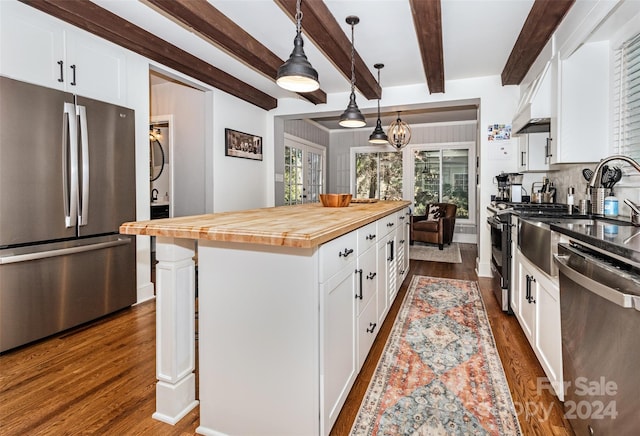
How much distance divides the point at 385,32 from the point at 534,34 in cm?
126

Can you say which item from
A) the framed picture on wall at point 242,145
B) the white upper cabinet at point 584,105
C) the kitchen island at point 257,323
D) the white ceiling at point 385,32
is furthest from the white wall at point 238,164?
the white upper cabinet at point 584,105

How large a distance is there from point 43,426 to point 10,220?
139 cm

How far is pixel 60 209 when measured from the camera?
2.53 metres

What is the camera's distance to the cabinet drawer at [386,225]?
7.88ft

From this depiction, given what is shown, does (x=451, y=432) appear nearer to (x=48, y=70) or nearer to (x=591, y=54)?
(x=591, y=54)

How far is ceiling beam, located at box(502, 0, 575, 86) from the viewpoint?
2566mm

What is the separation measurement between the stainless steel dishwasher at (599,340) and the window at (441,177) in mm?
6222

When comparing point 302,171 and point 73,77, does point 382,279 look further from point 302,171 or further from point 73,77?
point 302,171

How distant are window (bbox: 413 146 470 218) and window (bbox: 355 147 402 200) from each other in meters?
0.40

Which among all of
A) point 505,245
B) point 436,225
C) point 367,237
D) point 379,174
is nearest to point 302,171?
point 379,174

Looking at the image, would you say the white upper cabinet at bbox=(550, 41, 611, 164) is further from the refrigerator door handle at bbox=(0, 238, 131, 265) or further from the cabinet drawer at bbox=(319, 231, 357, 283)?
the refrigerator door handle at bbox=(0, 238, 131, 265)

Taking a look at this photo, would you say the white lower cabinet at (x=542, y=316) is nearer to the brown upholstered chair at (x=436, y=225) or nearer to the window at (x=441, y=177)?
the brown upholstered chair at (x=436, y=225)

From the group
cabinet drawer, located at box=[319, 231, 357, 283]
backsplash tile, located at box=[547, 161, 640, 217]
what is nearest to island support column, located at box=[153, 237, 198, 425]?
cabinet drawer, located at box=[319, 231, 357, 283]

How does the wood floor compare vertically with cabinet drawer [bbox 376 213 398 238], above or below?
below
